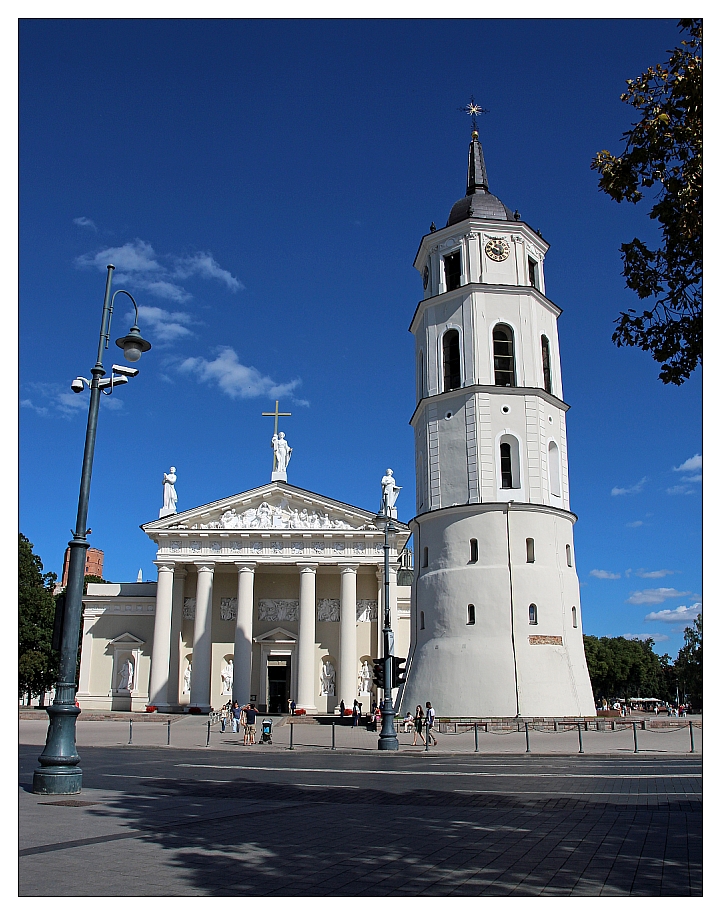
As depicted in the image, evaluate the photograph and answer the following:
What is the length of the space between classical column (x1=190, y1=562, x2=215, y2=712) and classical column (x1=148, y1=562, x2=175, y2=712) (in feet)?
6.02

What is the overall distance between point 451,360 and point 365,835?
105 ft

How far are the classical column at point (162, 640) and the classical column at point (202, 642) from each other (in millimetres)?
1834

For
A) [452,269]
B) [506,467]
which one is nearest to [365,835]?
[506,467]

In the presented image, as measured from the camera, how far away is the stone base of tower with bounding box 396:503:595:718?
33.8 metres

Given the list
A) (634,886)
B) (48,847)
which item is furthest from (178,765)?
(634,886)

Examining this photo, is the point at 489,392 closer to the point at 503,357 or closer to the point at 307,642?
the point at 503,357

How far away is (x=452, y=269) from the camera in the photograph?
135 ft

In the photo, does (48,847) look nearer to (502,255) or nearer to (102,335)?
(102,335)

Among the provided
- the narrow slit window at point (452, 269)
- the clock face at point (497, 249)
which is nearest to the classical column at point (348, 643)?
the narrow slit window at point (452, 269)

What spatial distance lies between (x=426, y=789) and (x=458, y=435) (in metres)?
24.2

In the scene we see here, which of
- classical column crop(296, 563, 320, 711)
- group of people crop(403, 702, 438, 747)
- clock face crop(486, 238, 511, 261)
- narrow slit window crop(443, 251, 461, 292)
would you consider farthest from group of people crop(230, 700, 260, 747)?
clock face crop(486, 238, 511, 261)

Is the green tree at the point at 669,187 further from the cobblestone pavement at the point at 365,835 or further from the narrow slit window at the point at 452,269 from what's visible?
the narrow slit window at the point at 452,269

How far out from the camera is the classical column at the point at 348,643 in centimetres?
5497

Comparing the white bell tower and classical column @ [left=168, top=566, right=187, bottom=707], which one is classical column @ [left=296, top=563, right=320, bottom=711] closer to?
classical column @ [left=168, top=566, right=187, bottom=707]
